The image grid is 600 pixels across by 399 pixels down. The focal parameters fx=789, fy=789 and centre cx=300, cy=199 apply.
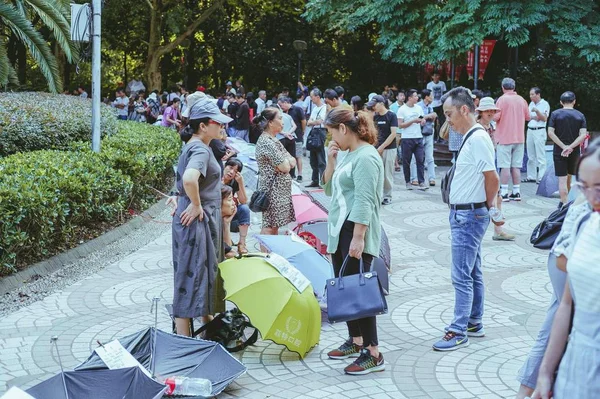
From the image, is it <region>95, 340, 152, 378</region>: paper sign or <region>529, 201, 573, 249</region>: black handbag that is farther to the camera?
<region>95, 340, 152, 378</region>: paper sign

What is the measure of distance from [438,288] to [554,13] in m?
12.7

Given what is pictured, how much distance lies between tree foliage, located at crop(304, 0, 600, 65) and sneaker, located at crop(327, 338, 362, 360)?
13.7 meters

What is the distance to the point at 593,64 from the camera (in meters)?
20.2

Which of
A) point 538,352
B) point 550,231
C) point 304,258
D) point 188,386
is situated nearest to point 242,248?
point 304,258

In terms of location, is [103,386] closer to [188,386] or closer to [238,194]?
[188,386]

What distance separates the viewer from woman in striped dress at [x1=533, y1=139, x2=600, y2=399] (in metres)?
2.69

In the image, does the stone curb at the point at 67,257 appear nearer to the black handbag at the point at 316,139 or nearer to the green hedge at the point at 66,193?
the green hedge at the point at 66,193

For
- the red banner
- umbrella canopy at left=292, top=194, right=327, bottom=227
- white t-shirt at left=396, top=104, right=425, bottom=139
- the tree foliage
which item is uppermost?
the tree foliage

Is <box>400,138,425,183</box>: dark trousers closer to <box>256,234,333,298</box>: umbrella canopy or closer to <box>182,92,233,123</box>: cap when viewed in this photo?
<box>256,234,333,298</box>: umbrella canopy

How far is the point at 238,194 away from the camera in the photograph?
8.58 meters

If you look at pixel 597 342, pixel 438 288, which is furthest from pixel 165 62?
pixel 597 342

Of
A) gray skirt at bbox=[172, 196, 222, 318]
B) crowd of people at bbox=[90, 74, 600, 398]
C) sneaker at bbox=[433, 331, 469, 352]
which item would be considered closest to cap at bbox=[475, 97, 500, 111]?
crowd of people at bbox=[90, 74, 600, 398]

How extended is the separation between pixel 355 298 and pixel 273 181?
3141 millimetres

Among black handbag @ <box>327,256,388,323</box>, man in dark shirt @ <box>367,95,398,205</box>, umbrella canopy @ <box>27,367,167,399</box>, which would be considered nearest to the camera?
umbrella canopy @ <box>27,367,167,399</box>
